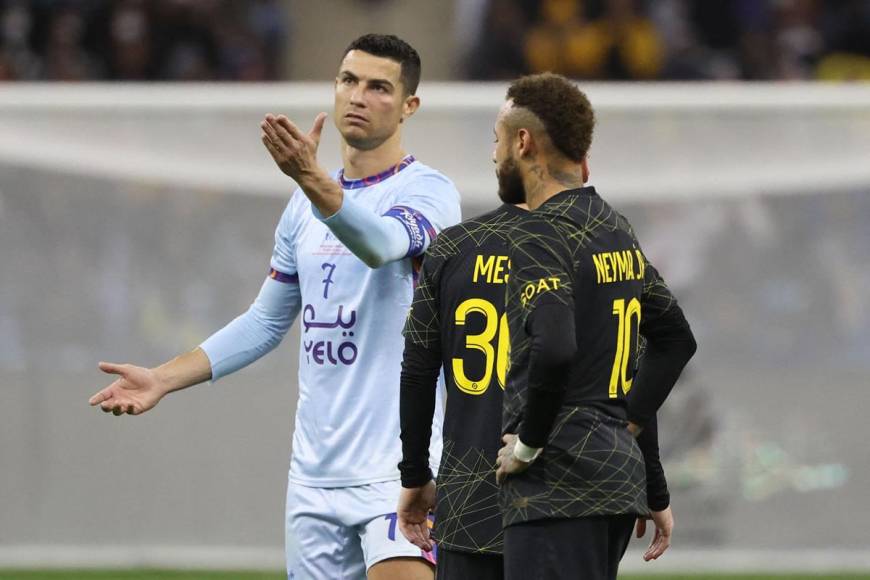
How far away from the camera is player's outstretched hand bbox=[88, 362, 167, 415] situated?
4531 millimetres

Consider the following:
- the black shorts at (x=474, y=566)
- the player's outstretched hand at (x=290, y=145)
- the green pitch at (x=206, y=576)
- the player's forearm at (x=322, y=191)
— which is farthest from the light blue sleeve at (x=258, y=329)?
the green pitch at (x=206, y=576)

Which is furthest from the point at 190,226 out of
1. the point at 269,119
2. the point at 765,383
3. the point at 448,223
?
the point at 269,119

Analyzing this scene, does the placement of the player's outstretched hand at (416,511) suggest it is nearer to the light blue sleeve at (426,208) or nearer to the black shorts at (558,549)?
the black shorts at (558,549)

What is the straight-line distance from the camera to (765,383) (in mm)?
8984

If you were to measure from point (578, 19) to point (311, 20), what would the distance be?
8.75 feet

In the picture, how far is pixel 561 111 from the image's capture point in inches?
147

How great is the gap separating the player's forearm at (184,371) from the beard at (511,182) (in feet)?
4.66

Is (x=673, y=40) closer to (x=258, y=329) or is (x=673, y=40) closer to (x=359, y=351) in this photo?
(x=258, y=329)

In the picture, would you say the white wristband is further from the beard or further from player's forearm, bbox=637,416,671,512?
the beard

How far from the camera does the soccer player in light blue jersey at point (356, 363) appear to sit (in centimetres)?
459

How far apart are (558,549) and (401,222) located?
1247mm

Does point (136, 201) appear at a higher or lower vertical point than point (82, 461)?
higher

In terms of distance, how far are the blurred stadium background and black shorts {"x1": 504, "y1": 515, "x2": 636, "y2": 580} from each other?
17.9ft

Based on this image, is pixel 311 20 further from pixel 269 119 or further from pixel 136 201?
pixel 269 119
